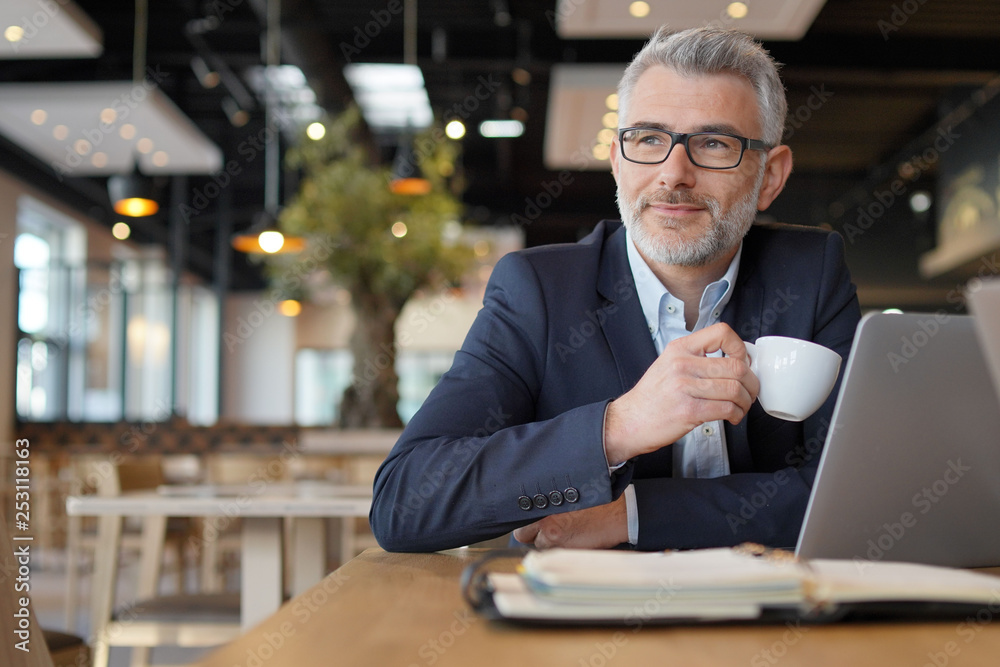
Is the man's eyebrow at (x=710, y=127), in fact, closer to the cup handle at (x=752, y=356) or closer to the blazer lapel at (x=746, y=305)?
the blazer lapel at (x=746, y=305)

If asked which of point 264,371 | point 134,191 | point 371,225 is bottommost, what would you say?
point 371,225

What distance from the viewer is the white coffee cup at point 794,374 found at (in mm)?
939

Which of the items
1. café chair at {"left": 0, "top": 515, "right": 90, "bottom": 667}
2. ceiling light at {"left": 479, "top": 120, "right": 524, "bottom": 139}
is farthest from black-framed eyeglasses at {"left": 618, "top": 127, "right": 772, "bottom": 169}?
ceiling light at {"left": 479, "top": 120, "right": 524, "bottom": 139}

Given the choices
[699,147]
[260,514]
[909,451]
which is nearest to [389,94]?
[260,514]

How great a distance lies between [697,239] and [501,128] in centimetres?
957

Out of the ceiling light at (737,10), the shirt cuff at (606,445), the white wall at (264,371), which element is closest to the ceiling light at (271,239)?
the ceiling light at (737,10)

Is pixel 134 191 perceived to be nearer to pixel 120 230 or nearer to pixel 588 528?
pixel 588 528

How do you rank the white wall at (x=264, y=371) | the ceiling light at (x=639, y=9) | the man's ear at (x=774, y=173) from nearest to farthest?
the man's ear at (x=774, y=173)
the ceiling light at (x=639, y=9)
the white wall at (x=264, y=371)

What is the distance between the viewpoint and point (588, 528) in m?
1.09

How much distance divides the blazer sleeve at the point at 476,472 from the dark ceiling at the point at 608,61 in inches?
228

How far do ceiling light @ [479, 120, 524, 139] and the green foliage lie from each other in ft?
13.6

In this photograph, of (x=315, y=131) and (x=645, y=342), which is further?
(x=315, y=131)

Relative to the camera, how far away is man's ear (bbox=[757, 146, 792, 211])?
1479 millimetres

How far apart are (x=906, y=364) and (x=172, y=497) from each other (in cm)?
206
